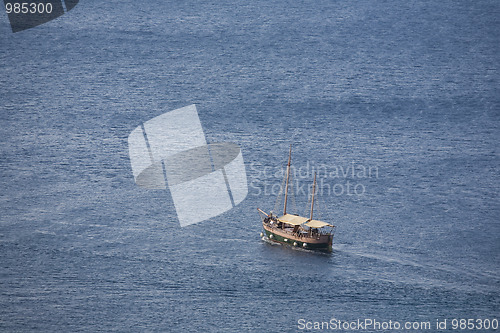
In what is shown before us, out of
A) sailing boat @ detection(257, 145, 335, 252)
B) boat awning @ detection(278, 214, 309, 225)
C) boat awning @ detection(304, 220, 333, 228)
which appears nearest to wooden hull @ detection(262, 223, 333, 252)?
sailing boat @ detection(257, 145, 335, 252)

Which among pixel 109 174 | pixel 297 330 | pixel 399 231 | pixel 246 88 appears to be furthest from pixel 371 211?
pixel 246 88

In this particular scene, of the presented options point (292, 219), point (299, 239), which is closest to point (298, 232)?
point (299, 239)

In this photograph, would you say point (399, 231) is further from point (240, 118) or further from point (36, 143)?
Answer: point (36, 143)

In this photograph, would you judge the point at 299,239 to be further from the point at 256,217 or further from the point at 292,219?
the point at 256,217

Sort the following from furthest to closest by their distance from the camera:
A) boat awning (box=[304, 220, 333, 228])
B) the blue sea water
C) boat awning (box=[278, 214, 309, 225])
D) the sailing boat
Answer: boat awning (box=[278, 214, 309, 225]) → boat awning (box=[304, 220, 333, 228]) → the sailing boat → the blue sea water

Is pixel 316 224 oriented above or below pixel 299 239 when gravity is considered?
above

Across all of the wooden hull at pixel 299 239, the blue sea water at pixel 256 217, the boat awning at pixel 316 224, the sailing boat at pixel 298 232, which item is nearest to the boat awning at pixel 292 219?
the sailing boat at pixel 298 232

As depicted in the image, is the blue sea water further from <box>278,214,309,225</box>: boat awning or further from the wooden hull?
<box>278,214,309,225</box>: boat awning
